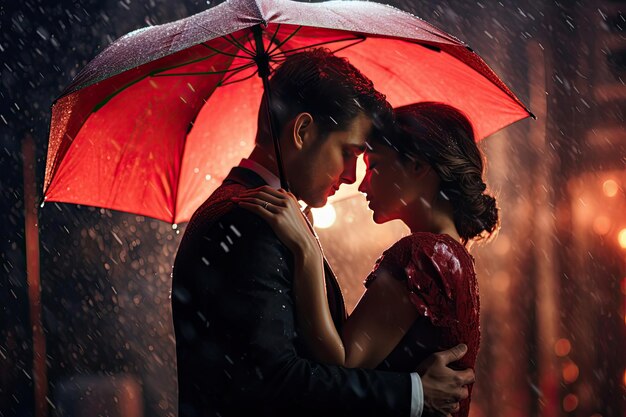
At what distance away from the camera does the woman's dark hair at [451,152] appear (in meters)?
2.89

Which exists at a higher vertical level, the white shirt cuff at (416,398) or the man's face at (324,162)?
the man's face at (324,162)

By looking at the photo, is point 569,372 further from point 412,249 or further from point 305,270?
point 305,270

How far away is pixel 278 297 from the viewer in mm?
2295

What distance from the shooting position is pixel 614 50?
26.3 feet

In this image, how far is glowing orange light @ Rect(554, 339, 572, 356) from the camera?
8062 millimetres

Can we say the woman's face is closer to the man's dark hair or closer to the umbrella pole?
the man's dark hair

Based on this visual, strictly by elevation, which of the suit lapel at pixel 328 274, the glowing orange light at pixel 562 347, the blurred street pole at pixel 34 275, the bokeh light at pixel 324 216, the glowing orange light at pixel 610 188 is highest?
the suit lapel at pixel 328 274

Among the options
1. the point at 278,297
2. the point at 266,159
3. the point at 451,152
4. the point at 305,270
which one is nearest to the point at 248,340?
the point at 278,297

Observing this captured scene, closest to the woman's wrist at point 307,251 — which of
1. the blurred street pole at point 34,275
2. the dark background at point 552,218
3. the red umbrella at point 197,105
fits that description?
the red umbrella at point 197,105

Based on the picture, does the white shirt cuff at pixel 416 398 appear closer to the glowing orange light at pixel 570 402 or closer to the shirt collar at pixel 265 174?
the shirt collar at pixel 265 174

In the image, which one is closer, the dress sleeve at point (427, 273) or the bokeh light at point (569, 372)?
the dress sleeve at point (427, 273)

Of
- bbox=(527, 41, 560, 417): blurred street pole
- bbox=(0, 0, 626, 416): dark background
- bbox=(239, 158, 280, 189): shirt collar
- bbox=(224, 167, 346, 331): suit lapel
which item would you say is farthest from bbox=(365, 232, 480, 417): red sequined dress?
bbox=(527, 41, 560, 417): blurred street pole

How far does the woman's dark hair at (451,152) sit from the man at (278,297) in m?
0.23

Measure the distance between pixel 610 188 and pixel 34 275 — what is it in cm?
569
